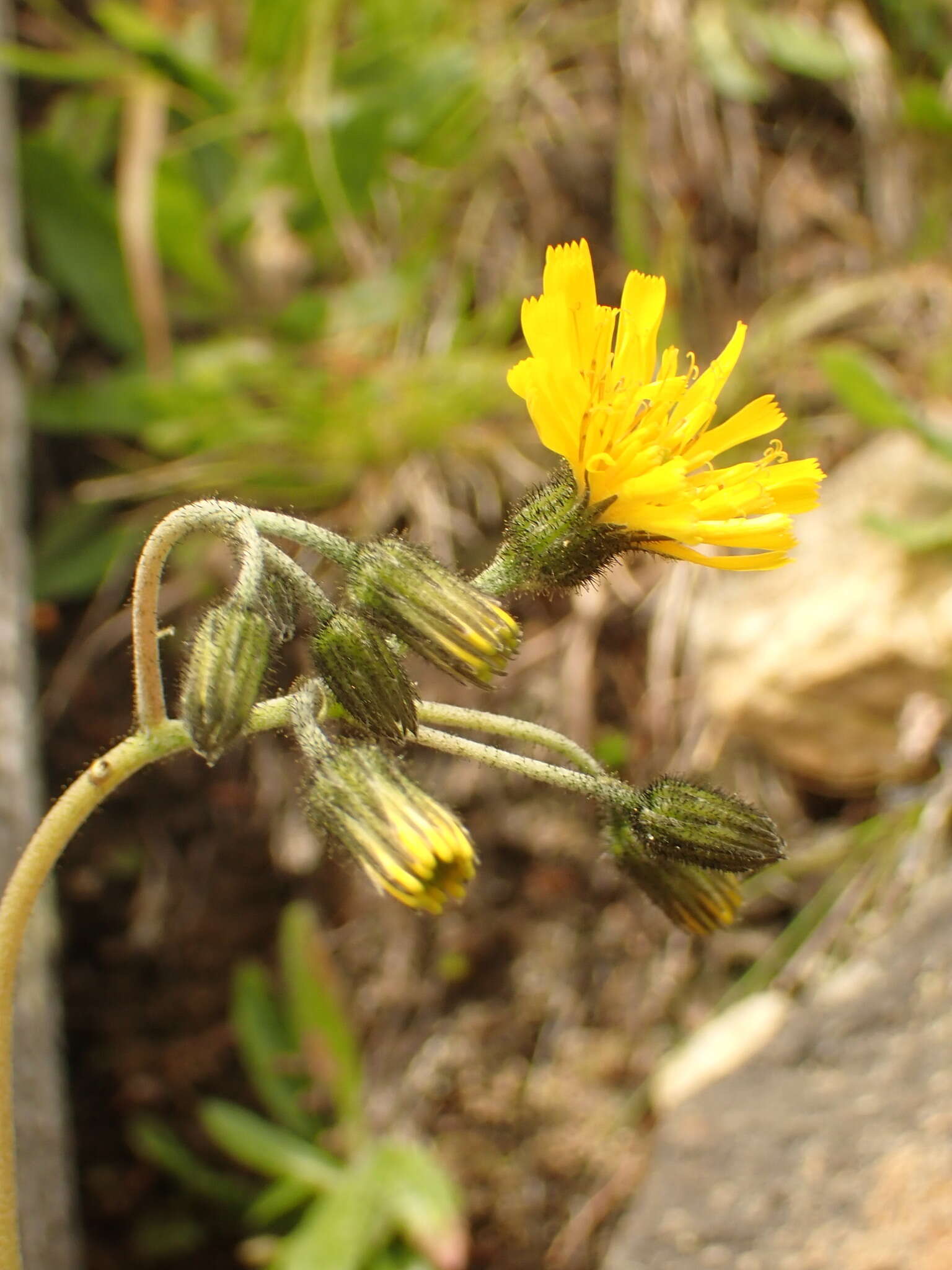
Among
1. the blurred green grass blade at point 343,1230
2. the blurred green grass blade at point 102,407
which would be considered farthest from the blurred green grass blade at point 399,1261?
the blurred green grass blade at point 102,407

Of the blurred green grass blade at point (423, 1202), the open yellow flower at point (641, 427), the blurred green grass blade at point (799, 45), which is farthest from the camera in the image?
the blurred green grass blade at point (799, 45)

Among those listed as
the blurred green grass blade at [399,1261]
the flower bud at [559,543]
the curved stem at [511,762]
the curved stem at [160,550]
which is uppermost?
the curved stem at [160,550]

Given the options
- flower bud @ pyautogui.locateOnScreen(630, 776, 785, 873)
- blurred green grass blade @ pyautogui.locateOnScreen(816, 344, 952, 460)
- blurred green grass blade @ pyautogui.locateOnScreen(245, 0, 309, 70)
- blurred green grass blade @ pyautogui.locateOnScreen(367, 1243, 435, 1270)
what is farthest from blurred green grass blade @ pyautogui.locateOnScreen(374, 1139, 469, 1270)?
blurred green grass blade @ pyautogui.locateOnScreen(245, 0, 309, 70)

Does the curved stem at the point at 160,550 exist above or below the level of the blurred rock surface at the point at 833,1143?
above

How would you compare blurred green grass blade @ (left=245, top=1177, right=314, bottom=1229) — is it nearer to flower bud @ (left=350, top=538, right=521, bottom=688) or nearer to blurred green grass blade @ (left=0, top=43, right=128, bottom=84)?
flower bud @ (left=350, top=538, right=521, bottom=688)

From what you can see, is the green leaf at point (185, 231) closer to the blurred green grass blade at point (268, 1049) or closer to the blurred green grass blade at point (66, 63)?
the blurred green grass blade at point (66, 63)
